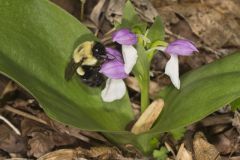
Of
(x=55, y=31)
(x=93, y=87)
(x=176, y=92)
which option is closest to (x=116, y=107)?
(x=93, y=87)

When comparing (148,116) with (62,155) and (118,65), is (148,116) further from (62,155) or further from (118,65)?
(62,155)

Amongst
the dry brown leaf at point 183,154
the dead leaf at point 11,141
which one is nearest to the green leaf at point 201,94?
the dry brown leaf at point 183,154

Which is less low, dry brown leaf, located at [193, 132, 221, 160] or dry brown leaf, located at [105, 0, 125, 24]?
dry brown leaf, located at [105, 0, 125, 24]

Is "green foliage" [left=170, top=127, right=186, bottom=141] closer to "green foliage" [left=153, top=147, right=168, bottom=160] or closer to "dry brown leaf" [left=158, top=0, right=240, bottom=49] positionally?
"green foliage" [left=153, top=147, right=168, bottom=160]

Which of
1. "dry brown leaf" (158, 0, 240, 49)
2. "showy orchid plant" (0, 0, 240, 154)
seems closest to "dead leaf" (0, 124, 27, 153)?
"showy orchid plant" (0, 0, 240, 154)

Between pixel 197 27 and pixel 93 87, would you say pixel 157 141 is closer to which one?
pixel 93 87

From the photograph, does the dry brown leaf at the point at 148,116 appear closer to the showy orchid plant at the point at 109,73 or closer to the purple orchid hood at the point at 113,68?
the showy orchid plant at the point at 109,73
